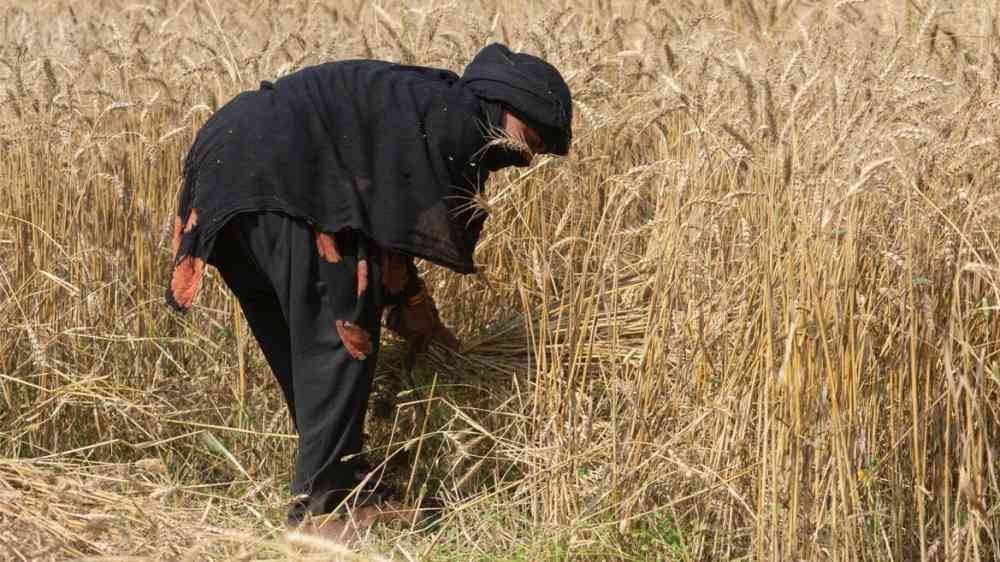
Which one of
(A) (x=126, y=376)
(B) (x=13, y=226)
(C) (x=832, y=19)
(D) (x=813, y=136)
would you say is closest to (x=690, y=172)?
(D) (x=813, y=136)

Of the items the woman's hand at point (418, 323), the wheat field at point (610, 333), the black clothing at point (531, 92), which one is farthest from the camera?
the woman's hand at point (418, 323)

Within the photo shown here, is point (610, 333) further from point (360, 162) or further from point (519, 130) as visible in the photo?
point (360, 162)

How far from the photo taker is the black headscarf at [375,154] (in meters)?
2.77

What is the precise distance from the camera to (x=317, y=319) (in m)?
2.85

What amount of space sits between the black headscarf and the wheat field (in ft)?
0.71

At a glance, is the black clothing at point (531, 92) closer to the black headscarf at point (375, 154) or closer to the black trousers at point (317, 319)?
the black headscarf at point (375, 154)

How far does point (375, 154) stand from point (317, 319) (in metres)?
0.38

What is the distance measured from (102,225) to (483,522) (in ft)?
4.60

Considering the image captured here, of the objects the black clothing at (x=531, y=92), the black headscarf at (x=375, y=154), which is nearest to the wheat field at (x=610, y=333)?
the black clothing at (x=531, y=92)

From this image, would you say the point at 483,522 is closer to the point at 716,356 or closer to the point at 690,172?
the point at 716,356

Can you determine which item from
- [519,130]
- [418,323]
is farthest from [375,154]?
[418,323]

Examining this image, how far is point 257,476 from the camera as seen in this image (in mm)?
3412

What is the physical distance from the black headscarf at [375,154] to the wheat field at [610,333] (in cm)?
22

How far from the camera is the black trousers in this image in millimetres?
2799
